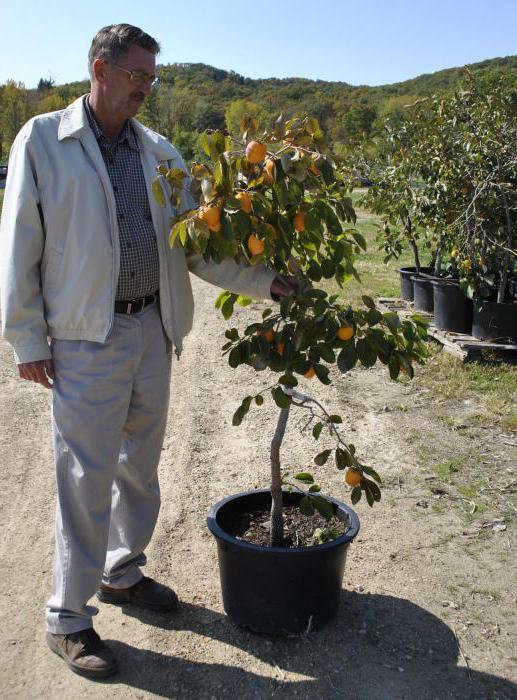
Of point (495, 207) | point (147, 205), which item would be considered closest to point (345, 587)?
point (147, 205)

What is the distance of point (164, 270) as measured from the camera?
98.3 inches

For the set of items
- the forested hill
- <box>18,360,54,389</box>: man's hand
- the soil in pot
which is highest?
the forested hill

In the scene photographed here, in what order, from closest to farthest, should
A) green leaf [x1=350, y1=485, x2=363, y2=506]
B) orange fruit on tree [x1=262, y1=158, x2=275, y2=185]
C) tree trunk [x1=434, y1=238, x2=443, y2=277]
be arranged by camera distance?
1. orange fruit on tree [x1=262, y1=158, x2=275, y2=185]
2. green leaf [x1=350, y1=485, x2=363, y2=506]
3. tree trunk [x1=434, y1=238, x2=443, y2=277]

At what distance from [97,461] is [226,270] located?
31.3 inches

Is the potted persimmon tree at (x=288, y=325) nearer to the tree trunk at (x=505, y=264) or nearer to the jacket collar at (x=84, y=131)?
the jacket collar at (x=84, y=131)

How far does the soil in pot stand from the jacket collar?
1421 millimetres

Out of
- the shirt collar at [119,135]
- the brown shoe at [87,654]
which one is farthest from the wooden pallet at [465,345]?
the brown shoe at [87,654]

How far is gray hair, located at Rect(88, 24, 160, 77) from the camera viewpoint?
89.2 inches

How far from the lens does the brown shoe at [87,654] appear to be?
7.88 feet

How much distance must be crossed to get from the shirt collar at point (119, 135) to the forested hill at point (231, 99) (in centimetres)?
492

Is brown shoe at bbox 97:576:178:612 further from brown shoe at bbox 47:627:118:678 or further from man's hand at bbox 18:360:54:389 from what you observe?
man's hand at bbox 18:360:54:389

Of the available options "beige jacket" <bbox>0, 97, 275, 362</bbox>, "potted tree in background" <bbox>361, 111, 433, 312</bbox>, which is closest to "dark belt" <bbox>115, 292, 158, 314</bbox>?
"beige jacket" <bbox>0, 97, 275, 362</bbox>

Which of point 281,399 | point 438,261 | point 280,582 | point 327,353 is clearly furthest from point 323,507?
point 438,261

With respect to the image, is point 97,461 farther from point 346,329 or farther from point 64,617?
point 346,329
